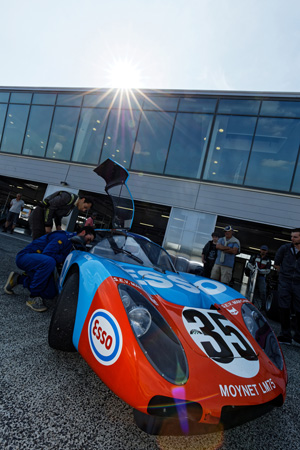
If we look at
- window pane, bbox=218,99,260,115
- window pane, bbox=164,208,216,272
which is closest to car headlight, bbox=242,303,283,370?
window pane, bbox=164,208,216,272

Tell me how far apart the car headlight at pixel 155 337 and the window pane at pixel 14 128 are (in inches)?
515

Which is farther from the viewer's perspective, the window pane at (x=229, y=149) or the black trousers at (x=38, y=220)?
the window pane at (x=229, y=149)

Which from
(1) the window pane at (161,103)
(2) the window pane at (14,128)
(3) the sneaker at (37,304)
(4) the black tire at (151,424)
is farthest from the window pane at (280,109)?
(2) the window pane at (14,128)

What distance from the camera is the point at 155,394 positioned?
3.63ft

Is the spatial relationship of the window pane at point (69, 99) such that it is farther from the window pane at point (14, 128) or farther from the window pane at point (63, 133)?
the window pane at point (14, 128)

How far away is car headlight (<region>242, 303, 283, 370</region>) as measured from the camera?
5.71 ft

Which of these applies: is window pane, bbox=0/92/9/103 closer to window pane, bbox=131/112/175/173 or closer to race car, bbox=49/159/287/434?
window pane, bbox=131/112/175/173

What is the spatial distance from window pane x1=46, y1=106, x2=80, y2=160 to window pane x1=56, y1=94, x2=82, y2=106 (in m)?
0.26

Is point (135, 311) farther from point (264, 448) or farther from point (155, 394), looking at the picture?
point (264, 448)

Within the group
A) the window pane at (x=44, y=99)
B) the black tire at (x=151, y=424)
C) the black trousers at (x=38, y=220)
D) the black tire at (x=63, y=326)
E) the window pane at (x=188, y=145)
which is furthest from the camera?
the window pane at (x=44, y=99)

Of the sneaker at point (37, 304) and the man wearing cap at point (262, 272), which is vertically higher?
the man wearing cap at point (262, 272)

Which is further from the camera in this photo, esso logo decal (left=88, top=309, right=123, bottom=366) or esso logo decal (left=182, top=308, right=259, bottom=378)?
esso logo decal (left=182, top=308, right=259, bottom=378)

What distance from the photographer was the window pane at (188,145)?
956 cm

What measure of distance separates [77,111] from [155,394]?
12542 mm
